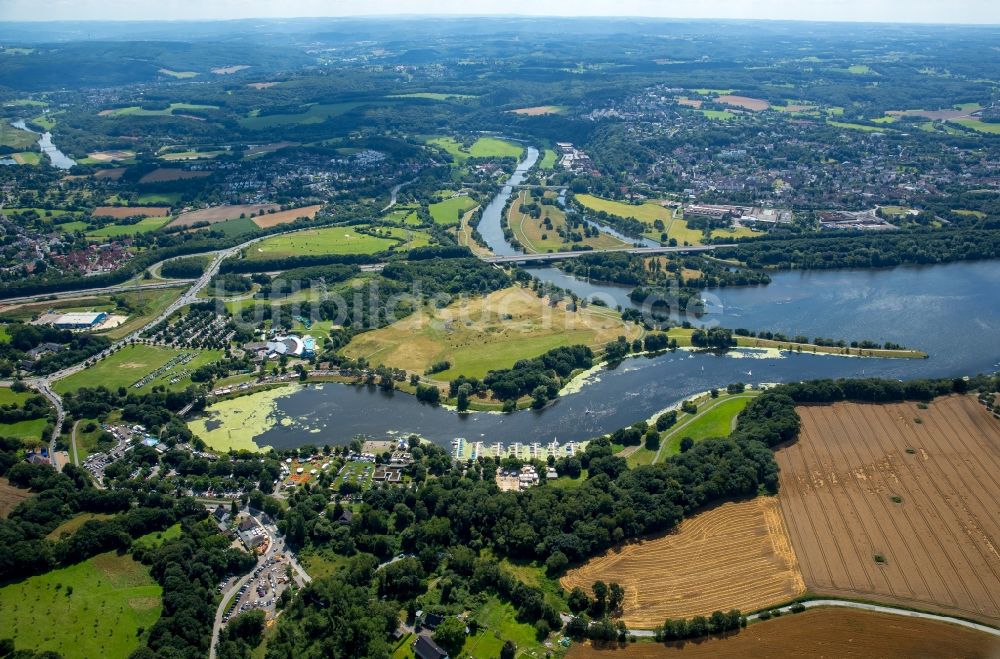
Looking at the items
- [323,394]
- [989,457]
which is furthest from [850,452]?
[323,394]

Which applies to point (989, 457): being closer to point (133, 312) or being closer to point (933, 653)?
point (933, 653)

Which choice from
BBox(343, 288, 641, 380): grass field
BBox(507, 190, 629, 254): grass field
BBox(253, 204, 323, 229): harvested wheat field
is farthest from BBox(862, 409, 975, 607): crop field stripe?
BBox(253, 204, 323, 229): harvested wheat field

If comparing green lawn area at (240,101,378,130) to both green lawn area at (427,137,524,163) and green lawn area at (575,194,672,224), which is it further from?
green lawn area at (575,194,672,224)

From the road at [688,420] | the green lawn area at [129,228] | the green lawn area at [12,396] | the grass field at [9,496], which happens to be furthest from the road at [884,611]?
the green lawn area at [129,228]

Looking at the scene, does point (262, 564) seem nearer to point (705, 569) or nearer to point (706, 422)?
point (705, 569)

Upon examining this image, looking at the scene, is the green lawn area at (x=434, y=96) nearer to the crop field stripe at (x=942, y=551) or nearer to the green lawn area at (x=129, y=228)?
the green lawn area at (x=129, y=228)
